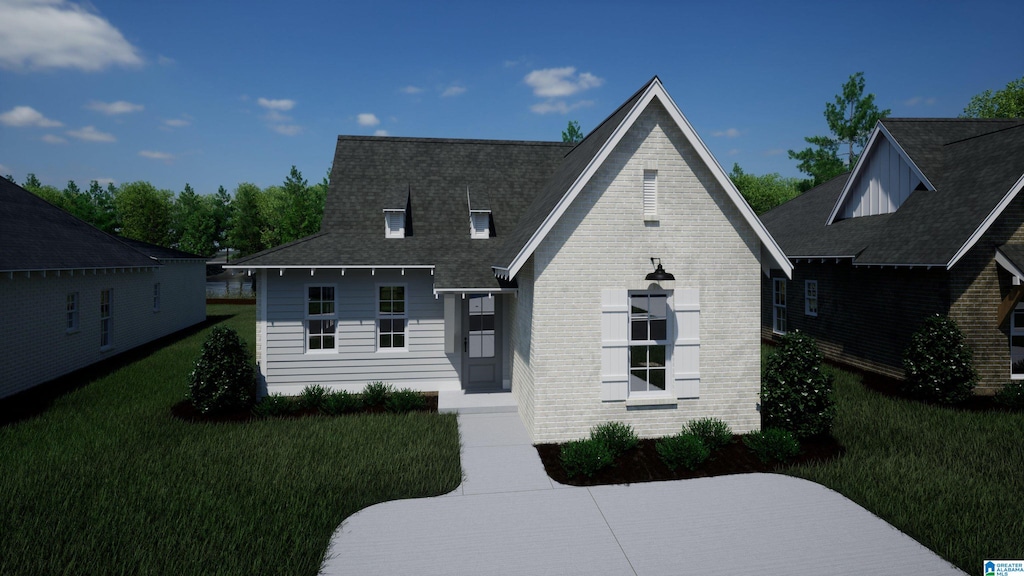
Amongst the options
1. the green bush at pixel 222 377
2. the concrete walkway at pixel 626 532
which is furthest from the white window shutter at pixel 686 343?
the green bush at pixel 222 377

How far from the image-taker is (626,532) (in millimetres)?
7055

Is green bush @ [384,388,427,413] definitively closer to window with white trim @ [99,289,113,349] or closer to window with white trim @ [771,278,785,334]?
window with white trim @ [99,289,113,349]

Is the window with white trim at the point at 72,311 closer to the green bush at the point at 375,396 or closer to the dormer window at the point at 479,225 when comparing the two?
the green bush at the point at 375,396

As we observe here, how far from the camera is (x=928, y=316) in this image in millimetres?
14000

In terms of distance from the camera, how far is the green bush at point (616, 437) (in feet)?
31.4

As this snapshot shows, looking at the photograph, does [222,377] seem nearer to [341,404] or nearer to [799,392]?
[341,404]

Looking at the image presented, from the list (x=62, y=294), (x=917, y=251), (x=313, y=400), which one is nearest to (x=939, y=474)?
(x=917, y=251)

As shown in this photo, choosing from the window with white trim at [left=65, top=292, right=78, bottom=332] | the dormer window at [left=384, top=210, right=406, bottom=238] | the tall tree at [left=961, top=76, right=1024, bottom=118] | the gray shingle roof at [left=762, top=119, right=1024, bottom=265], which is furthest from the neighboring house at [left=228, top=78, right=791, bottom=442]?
the tall tree at [left=961, top=76, right=1024, bottom=118]

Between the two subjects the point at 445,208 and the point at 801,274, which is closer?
the point at 445,208

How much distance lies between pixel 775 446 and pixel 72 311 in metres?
20.7

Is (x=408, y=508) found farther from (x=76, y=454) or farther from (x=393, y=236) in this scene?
(x=393, y=236)

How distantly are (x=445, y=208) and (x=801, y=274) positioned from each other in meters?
14.5

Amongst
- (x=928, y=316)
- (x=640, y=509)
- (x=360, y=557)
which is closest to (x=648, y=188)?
(x=640, y=509)

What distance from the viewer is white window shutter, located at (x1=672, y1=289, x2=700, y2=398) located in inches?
408
